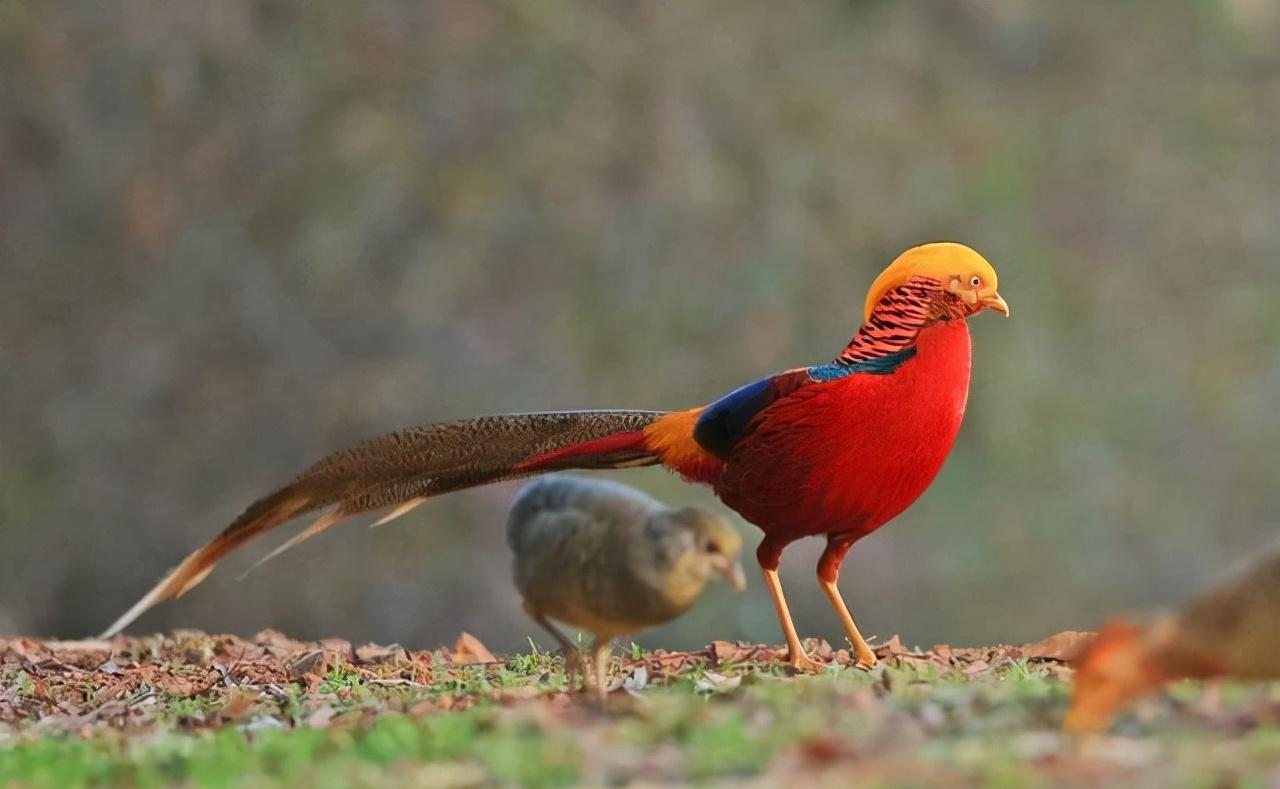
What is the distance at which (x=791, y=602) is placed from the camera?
461 inches

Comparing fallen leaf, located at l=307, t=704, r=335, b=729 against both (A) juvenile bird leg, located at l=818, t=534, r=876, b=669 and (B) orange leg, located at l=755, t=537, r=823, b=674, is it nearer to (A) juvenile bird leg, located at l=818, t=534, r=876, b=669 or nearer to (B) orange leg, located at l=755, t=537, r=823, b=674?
(B) orange leg, located at l=755, t=537, r=823, b=674

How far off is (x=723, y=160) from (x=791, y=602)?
117 inches

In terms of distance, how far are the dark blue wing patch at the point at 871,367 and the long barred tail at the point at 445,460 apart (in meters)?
0.61

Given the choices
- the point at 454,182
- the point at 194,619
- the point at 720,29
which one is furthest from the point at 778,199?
the point at 194,619

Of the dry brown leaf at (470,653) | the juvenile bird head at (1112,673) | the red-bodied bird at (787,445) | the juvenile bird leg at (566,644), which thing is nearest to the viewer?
the juvenile bird head at (1112,673)

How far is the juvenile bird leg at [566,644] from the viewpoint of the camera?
4551mm

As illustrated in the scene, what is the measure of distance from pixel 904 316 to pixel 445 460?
1526 millimetres

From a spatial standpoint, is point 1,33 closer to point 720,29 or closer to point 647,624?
point 720,29

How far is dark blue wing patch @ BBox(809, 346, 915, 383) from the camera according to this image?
531 cm

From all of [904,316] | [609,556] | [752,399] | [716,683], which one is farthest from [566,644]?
[904,316]

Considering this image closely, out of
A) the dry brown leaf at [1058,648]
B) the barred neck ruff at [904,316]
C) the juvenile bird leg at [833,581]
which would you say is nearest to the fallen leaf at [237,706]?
the juvenile bird leg at [833,581]

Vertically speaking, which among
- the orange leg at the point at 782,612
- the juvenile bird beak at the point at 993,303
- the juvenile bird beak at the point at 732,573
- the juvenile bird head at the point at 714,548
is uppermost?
the juvenile bird beak at the point at 993,303

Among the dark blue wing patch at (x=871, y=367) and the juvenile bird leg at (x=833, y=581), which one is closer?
the dark blue wing patch at (x=871, y=367)

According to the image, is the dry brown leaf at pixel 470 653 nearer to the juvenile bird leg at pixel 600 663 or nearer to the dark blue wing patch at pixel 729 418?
the dark blue wing patch at pixel 729 418
